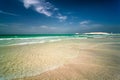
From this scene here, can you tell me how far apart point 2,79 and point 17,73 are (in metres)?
0.66

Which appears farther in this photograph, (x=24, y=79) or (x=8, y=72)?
(x=8, y=72)

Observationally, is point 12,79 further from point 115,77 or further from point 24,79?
point 115,77

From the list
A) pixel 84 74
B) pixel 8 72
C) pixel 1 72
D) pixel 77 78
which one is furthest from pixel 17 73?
pixel 84 74

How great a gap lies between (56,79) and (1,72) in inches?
98.1

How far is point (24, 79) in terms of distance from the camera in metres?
4.00

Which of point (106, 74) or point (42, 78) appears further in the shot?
point (106, 74)

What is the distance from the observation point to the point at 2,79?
158 inches

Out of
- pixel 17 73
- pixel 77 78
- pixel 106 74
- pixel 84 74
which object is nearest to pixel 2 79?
pixel 17 73

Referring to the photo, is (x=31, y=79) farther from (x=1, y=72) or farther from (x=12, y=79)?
(x=1, y=72)

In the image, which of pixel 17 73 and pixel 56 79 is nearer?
pixel 56 79

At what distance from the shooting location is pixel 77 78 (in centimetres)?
411

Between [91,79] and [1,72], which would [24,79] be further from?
[91,79]

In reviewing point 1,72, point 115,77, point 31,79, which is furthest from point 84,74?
point 1,72

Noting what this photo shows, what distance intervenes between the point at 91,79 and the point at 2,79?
333 cm
